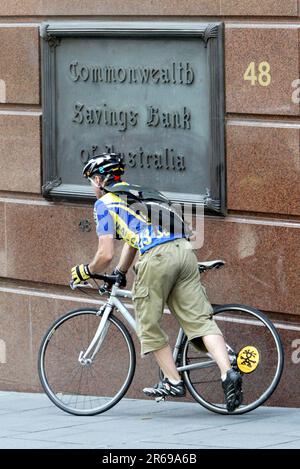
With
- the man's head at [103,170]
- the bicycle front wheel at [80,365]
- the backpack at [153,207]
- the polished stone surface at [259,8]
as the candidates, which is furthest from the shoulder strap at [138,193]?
the polished stone surface at [259,8]

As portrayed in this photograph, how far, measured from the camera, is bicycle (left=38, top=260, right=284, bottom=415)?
30.1ft

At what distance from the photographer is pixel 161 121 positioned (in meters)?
10.0

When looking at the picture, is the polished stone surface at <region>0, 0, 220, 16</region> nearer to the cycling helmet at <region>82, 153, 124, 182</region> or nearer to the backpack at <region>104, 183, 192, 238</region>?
the cycling helmet at <region>82, 153, 124, 182</region>

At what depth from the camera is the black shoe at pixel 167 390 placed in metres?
9.05

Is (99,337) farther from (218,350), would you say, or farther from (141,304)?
(218,350)

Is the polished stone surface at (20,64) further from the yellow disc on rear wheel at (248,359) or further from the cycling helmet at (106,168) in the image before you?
the yellow disc on rear wheel at (248,359)

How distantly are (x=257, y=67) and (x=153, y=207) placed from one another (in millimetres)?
1300

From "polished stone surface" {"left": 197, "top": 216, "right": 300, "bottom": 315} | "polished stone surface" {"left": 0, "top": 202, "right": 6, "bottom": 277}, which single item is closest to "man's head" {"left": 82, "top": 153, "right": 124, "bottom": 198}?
"polished stone surface" {"left": 197, "top": 216, "right": 300, "bottom": 315}

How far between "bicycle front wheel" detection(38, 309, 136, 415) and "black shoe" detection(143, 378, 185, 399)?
1.91 ft

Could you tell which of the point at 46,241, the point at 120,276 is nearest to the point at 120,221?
the point at 120,276

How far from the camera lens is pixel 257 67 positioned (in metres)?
9.37

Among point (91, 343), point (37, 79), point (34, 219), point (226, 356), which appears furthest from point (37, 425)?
point (37, 79)

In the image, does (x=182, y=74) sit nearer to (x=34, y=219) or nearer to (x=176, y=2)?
(x=176, y=2)

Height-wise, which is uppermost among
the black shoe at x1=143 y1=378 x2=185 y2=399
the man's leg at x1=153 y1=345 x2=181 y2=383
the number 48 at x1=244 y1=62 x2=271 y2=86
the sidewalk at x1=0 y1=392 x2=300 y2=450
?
the number 48 at x1=244 y1=62 x2=271 y2=86
